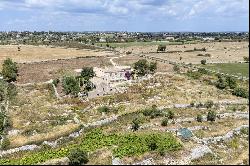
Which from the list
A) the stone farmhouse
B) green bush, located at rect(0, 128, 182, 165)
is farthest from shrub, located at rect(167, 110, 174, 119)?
the stone farmhouse

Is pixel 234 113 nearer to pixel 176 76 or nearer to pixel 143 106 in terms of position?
pixel 143 106

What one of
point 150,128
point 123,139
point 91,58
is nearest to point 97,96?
point 150,128

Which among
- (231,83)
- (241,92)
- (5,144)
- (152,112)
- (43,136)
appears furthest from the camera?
(231,83)

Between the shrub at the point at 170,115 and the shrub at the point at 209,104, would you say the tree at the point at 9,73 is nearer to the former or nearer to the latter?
the shrub at the point at 209,104

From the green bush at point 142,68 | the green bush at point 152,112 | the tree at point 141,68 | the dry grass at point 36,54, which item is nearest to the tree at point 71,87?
the green bush at point 152,112

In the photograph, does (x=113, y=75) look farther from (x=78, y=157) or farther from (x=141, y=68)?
(x=78, y=157)

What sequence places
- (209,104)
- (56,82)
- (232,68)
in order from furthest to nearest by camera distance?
(232,68)
(56,82)
(209,104)

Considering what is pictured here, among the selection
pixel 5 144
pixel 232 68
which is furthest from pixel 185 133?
pixel 232 68
